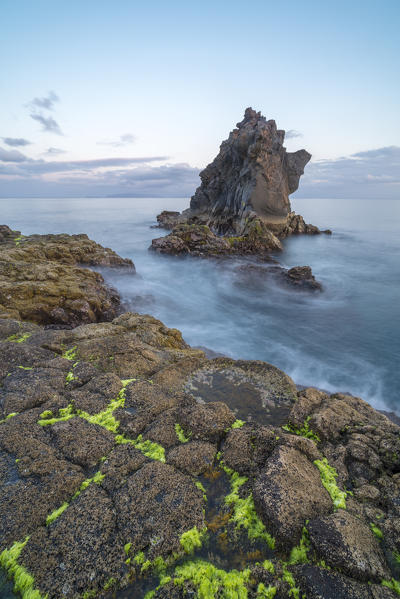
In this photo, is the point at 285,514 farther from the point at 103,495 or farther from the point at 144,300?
the point at 144,300

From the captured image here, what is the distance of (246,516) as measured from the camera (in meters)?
2.96

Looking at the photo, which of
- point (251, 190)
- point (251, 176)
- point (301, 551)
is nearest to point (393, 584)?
point (301, 551)

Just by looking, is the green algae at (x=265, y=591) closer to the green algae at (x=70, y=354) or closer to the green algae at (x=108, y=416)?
the green algae at (x=108, y=416)

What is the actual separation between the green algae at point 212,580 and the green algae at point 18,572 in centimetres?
108

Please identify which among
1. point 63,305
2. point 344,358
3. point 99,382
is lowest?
point 344,358

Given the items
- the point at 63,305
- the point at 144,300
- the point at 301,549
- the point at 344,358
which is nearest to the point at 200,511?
the point at 301,549

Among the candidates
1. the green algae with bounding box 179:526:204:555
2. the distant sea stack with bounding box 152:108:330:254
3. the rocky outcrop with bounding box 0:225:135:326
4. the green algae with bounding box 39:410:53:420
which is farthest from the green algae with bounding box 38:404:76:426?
the distant sea stack with bounding box 152:108:330:254

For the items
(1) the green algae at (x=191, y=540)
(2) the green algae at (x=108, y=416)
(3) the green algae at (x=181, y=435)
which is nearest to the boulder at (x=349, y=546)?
(1) the green algae at (x=191, y=540)

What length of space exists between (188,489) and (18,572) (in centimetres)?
156

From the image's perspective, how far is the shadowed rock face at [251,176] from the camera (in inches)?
1379

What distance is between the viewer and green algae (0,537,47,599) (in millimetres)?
2264

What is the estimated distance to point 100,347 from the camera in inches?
238

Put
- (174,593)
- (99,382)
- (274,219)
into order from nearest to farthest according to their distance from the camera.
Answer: (174,593)
(99,382)
(274,219)

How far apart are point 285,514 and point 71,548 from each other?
1.95m
